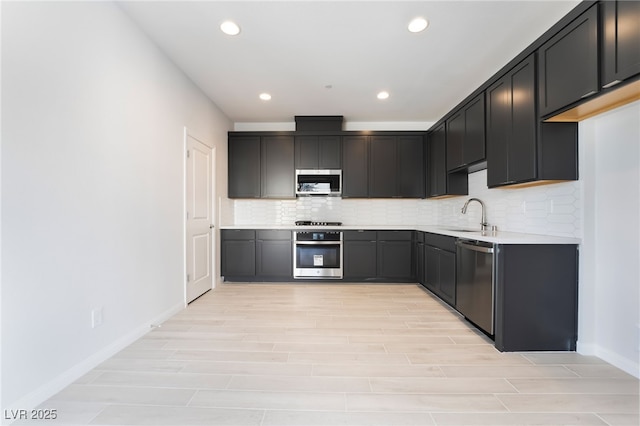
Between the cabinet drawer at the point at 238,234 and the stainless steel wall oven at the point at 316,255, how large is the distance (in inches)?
26.8

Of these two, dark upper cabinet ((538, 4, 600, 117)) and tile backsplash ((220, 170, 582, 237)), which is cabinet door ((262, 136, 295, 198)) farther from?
dark upper cabinet ((538, 4, 600, 117))

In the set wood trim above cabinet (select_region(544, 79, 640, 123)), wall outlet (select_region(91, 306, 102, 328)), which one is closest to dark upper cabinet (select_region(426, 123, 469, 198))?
wood trim above cabinet (select_region(544, 79, 640, 123))

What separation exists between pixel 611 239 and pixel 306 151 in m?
3.73

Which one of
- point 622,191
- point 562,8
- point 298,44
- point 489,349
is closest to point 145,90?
point 298,44

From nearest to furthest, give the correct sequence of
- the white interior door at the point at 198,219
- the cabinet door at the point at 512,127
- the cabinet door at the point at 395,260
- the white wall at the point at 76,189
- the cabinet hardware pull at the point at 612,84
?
the white wall at the point at 76,189 < the cabinet hardware pull at the point at 612,84 < the cabinet door at the point at 512,127 < the white interior door at the point at 198,219 < the cabinet door at the point at 395,260

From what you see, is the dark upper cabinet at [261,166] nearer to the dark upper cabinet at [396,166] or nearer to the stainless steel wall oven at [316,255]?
the stainless steel wall oven at [316,255]

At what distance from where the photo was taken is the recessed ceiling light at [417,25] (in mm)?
2295

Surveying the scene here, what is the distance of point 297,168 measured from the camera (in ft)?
15.4

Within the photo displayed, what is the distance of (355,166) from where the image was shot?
185 inches

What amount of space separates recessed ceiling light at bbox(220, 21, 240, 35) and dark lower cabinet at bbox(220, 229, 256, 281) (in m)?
2.73

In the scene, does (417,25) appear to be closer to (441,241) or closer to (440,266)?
(441,241)

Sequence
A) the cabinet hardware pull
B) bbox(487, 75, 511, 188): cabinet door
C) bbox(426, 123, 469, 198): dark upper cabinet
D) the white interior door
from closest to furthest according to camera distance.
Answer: the cabinet hardware pull
bbox(487, 75, 511, 188): cabinet door
the white interior door
bbox(426, 123, 469, 198): dark upper cabinet

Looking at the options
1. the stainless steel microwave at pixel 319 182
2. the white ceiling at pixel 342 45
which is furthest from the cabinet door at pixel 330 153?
the white ceiling at pixel 342 45

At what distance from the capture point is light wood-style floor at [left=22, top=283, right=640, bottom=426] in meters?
1.52
